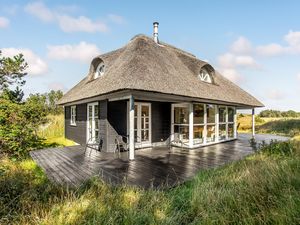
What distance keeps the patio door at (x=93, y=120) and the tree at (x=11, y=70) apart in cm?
475

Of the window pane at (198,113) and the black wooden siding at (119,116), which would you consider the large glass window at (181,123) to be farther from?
the black wooden siding at (119,116)

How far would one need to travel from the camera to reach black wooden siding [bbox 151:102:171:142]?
10.8 metres

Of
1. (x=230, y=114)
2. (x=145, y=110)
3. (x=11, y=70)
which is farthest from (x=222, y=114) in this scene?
(x=11, y=70)

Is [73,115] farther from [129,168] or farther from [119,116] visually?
[129,168]

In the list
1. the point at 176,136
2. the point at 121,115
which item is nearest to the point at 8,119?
the point at 121,115

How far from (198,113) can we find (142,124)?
3.19 metres

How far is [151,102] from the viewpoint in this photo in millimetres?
10609

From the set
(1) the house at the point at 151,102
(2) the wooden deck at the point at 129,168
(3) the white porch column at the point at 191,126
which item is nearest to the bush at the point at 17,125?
(2) the wooden deck at the point at 129,168

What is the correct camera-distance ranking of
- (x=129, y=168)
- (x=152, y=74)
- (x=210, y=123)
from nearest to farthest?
(x=129, y=168) → (x=152, y=74) → (x=210, y=123)

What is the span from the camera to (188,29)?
1162 cm

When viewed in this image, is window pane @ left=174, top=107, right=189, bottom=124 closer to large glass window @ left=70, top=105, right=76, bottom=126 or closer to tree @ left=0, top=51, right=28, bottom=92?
large glass window @ left=70, top=105, right=76, bottom=126

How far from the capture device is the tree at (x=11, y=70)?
37.2 ft

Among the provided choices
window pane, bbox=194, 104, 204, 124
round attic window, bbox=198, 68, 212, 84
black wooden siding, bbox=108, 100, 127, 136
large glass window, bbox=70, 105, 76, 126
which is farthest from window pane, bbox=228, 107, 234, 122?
large glass window, bbox=70, 105, 76, 126

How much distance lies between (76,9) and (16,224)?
870 centimetres
